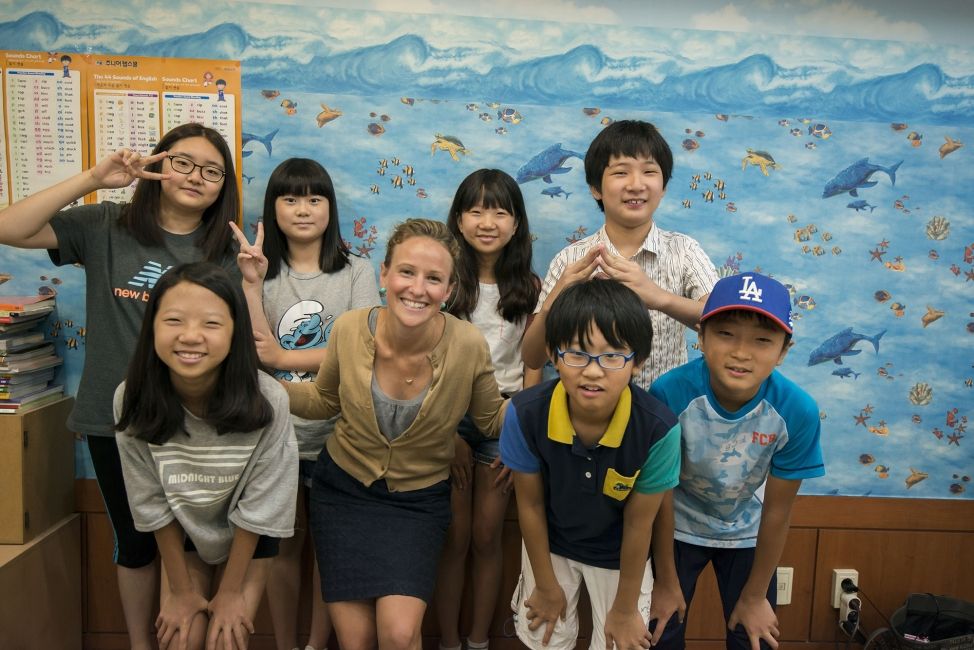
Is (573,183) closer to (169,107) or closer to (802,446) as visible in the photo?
(802,446)

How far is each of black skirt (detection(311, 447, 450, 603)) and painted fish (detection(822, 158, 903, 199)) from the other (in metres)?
1.74

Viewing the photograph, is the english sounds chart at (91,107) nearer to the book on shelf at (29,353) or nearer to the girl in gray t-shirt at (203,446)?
the book on shelf at (29,353)

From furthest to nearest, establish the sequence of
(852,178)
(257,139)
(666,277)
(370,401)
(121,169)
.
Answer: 1. (852,178)
2. (257,139)
3. (666,277)
4. (121,169)
5. (370,401)

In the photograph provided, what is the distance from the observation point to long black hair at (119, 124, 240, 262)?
207cm

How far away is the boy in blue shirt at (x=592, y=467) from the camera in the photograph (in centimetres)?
160

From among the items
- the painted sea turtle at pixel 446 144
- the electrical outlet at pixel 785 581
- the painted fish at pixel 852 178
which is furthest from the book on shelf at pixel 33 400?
the painted fish at pixel 852 178

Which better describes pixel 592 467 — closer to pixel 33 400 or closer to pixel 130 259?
pixel 130 259

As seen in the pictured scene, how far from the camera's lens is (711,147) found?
2.47 meters

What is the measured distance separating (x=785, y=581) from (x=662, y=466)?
1286 millimetres

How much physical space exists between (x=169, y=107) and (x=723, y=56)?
6.35ft

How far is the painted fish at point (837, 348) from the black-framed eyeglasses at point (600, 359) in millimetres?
1287

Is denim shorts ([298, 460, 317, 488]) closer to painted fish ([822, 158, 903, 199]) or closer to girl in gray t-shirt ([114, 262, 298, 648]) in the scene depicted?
girl in gray t-shirt ([114, 262, 298, 648])

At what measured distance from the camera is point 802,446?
174cm

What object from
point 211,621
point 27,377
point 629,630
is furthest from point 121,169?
point 629,630
